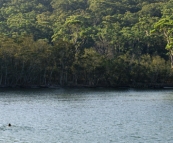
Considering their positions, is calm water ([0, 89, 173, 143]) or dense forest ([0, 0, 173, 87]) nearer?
calm water ([0, 89, 173, 143])

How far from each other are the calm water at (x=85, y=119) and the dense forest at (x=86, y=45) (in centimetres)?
1741

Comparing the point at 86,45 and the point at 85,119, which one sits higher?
the point at 86,45

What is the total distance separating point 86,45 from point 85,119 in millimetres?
61644

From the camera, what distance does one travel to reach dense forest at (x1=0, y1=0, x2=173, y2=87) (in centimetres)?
7781

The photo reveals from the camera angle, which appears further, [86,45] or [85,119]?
[86,45]

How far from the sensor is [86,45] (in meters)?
100

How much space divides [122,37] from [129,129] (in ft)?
207

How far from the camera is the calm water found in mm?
30945

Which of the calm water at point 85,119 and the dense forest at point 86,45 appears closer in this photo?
the calm water at point 85,119

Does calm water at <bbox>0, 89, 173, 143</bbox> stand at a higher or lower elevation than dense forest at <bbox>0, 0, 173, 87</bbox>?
lower

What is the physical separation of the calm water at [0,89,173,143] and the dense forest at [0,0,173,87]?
57.1ft

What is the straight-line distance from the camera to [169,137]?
30.8 metres

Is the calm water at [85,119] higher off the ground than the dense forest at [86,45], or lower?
lower

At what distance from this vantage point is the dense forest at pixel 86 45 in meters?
77.8
